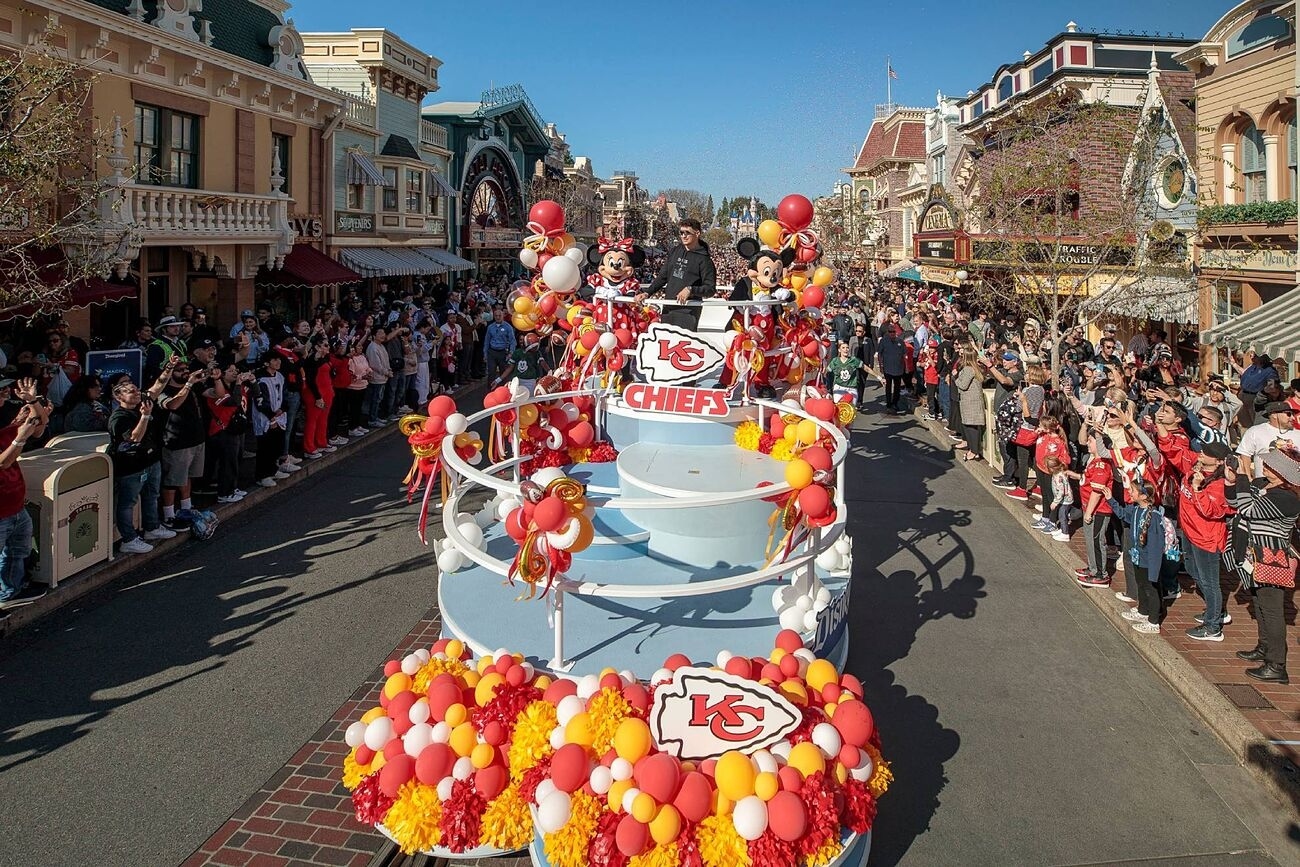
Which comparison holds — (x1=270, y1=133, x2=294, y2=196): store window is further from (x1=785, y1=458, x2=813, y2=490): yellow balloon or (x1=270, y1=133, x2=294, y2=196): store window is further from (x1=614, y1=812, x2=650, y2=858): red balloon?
(x1=614, y1=812, x2=650, y2=858): red balloon

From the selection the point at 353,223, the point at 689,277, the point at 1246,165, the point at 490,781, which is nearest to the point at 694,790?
the point at 490,781

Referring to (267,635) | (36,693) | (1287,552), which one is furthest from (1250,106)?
(36,693)

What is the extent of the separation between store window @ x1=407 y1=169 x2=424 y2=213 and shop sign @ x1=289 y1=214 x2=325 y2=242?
636cm

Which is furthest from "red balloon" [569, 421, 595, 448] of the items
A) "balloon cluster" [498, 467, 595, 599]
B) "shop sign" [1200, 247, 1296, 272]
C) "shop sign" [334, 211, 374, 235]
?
"shop sign" [334, 211, 374, 235]

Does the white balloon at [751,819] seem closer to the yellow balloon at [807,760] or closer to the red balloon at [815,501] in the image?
the yellow balloon at [807,760]

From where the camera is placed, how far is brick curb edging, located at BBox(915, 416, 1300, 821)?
5203 millimetres

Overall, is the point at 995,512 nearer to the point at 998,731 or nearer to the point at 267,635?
the point at 998,731

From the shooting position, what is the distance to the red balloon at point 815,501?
5.00 meters

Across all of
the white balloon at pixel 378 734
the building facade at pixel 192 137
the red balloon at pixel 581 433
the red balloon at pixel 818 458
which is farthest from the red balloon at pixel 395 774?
the building facade at pixel 192 137

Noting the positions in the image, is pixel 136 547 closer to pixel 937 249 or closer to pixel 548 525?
pixel 548 525

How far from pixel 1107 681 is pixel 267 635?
703 cm

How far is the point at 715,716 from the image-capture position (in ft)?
13.9

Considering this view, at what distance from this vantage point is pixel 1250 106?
54.3 ft

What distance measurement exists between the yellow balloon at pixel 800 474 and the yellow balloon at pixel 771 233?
16.3ft
